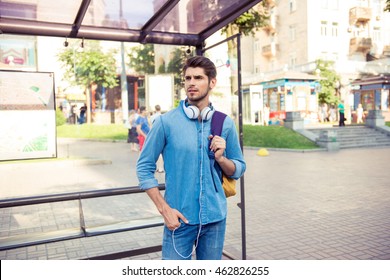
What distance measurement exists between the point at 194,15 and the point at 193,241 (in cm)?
269

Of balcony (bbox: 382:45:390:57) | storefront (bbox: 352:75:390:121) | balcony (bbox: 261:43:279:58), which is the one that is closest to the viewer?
storefront (bbox: 352:75:390:121)

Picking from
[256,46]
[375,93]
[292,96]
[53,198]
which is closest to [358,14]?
[375,93]

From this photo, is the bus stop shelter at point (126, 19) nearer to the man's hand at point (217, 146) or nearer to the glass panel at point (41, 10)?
the glass panel at point (41, 10)

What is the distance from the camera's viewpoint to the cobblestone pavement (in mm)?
4676

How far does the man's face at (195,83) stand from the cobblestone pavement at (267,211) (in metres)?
2.66

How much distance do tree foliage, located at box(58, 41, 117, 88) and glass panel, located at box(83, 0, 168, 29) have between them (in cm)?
2369

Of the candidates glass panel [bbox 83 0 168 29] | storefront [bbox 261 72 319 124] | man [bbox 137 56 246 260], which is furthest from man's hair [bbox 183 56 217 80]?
storefront [bbox 261 72 319 124]

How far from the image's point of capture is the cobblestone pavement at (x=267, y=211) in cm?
468

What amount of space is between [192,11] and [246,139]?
15.8 metres

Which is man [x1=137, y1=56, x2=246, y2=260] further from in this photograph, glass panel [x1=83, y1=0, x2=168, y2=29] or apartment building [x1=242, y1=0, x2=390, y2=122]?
apartment building [x1=242, y1=0, x2=390, y2=122]

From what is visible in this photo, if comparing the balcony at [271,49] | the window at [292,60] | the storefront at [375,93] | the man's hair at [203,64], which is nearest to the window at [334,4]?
the window at [292,60]

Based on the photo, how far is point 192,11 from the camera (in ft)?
13.3

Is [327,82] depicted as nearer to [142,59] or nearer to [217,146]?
[142,59]

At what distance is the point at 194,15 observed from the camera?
4.11 metres
